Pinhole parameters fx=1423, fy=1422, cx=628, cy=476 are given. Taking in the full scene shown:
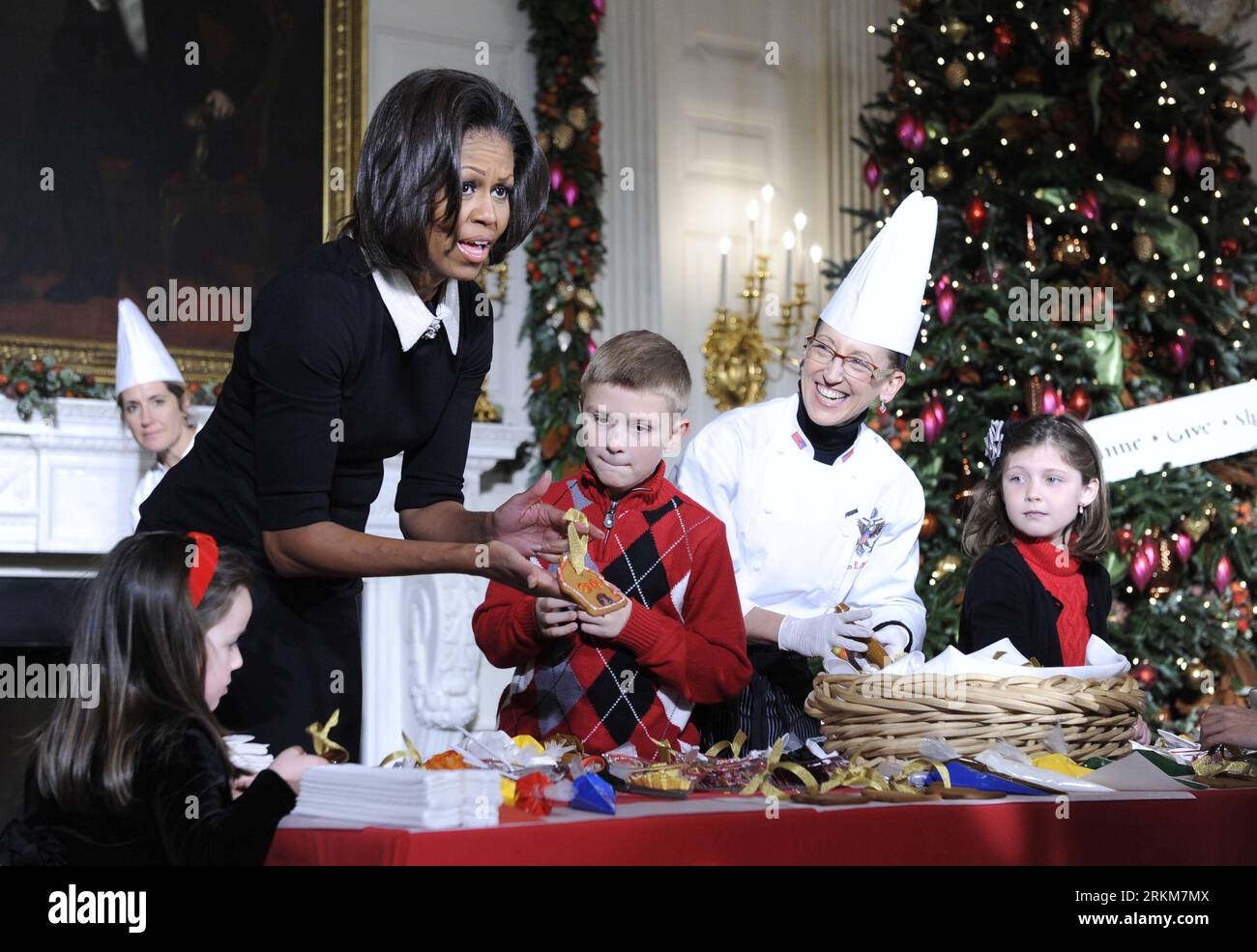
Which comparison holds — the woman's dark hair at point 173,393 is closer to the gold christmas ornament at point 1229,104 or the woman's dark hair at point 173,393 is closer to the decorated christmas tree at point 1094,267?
the decorated christmas tree at point 1094,267

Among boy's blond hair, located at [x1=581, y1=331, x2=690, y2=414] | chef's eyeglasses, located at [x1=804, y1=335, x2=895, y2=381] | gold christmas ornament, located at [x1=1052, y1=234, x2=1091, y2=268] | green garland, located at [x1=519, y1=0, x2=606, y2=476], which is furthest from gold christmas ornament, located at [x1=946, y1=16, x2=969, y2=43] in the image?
boy's blond hair, located at [x1=581, y1=331, x2=690, y2=414]

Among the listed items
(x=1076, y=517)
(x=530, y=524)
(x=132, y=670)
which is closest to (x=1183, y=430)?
(x=1076, y=517)

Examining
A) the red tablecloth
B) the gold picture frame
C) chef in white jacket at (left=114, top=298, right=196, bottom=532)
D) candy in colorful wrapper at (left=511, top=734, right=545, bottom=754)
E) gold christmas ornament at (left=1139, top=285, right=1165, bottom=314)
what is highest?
the gold picture frame

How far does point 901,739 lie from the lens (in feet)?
6.06

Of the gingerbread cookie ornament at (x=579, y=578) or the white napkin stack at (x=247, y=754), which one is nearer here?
the white napkin stack at (x=247, y=754)

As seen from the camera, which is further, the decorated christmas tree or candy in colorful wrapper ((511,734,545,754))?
the decorated christmas tree

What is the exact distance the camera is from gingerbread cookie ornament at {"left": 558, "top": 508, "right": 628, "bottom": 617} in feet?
6.17

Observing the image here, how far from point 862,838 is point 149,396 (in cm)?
359

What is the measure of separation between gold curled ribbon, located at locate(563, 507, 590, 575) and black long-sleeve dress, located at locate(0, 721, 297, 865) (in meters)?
0.52

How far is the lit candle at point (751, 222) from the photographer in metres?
6.04

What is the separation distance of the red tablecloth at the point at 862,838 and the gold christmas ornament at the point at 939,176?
4019 millimetres

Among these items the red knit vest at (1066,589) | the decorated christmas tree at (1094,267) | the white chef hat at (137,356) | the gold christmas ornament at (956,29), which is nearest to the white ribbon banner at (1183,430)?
the decorated christmas tree at (1094,267)

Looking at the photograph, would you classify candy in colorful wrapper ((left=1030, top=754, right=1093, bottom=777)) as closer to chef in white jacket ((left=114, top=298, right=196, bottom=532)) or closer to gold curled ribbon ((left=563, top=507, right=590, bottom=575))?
gold curled ribbon ((left=563, top=507, right=590, bottom=575))
